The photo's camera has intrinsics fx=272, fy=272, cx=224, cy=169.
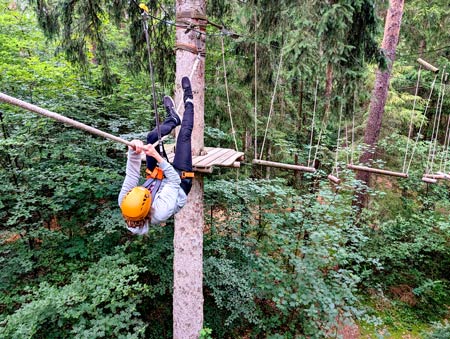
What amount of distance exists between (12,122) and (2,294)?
232 cm

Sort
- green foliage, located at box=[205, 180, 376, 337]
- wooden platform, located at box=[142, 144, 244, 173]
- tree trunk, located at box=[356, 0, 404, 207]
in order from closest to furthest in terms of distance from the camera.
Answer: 1. wooden platform, located at box=[142, 144, 244, 173]
2. green foliage, located at box=[205, 180, 376, 337]
3. tree trunk, located at box=[356, 0, 404, 207]

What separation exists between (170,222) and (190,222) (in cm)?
174

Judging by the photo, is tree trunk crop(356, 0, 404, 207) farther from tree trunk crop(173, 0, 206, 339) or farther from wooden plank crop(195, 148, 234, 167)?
tree trunk crop(173, 0, 206, 339)

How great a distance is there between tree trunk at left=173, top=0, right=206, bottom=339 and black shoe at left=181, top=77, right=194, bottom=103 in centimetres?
16

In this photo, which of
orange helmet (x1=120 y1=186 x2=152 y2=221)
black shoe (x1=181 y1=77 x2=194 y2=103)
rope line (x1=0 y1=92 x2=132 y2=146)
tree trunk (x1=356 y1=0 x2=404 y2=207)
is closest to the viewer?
rope line (x1=0 y1=92 x2=132 y2=146)

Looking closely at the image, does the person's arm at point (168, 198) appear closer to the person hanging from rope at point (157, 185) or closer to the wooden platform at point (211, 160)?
the person hanging from rope at point (157, 185)

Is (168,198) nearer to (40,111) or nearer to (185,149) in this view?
(185,149)

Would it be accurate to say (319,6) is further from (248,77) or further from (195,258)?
(195,258)

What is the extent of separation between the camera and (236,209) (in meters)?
4.74

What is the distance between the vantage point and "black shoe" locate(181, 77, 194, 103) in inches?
99.1

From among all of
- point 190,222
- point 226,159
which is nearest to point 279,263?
point 190,222

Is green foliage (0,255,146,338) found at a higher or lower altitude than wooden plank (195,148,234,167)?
lower

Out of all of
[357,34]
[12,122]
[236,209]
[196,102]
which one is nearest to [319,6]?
[357,34]

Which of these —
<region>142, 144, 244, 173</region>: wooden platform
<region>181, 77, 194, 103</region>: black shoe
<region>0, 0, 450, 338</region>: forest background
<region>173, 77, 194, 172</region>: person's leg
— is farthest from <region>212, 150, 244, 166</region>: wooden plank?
<region>0, 0, 450, 338</region>: forest background
